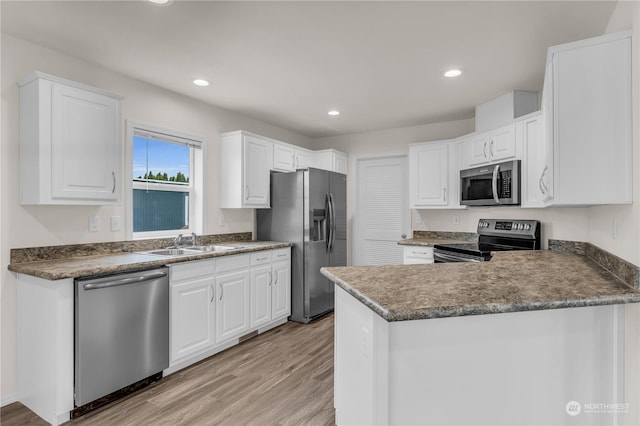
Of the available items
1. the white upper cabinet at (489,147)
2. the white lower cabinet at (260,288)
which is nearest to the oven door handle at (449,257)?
the white upper cabinet at (489,147)

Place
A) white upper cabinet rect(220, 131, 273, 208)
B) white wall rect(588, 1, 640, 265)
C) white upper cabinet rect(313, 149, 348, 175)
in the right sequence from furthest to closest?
white upper cabinet rect(313, 149, 348, 175)
white upper cabinet rect(220, 131, 273, 208)
white wall rect(588, 1, 640, 265)

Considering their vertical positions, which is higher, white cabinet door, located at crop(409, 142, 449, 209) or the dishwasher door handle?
white cabinet door, located at crop(409, 142, 449, 209)

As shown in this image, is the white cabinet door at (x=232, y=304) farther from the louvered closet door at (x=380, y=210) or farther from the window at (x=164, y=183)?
the louvered closet door at (x=380, y=210)

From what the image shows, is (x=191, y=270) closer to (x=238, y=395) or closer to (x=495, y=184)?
(x=238, y=395)

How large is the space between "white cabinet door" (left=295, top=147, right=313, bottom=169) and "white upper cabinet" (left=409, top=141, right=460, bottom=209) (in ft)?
4.64

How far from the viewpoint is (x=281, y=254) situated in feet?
13.0

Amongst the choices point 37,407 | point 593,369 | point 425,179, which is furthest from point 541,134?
point 37,407

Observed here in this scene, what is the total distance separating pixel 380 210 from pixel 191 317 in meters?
3.21

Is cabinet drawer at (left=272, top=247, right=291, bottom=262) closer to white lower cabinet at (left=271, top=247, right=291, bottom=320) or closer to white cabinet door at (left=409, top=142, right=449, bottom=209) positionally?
white lower cabinet at (left=271, top=247, right=291, bottom=320)

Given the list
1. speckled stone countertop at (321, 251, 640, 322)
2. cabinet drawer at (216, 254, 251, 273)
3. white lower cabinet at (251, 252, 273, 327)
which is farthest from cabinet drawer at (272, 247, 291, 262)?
speckled stone countertop at (321, 251, 640, 322)

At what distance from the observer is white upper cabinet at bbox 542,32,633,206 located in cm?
Answer: 167

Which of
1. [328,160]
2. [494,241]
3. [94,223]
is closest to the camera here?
[94,223]

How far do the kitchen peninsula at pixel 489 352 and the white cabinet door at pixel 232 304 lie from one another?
184 cm

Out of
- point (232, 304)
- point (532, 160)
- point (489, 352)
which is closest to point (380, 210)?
point (532, 160)
